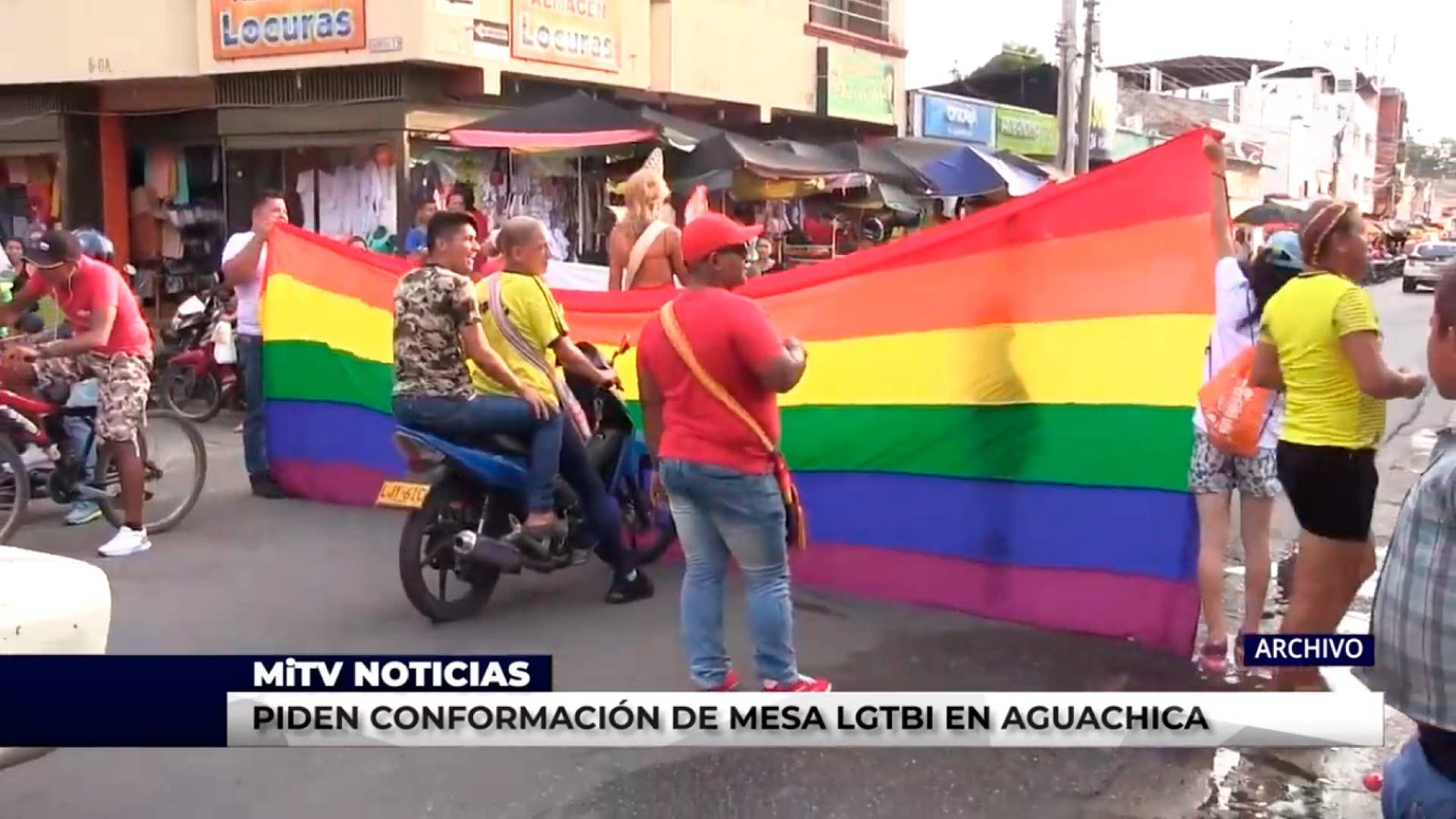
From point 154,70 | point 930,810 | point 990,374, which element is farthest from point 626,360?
point 154,70

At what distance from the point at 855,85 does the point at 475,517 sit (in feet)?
52.4

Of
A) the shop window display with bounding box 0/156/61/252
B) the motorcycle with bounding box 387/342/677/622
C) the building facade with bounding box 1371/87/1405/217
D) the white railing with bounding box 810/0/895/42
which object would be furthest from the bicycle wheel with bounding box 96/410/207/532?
the building facade with bounding box 1371/87/1405/217

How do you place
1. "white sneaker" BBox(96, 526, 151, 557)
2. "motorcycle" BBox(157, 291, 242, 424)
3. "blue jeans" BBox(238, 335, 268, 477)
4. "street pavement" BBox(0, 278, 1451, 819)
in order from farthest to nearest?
"motorcycle" BBox(157, 291, 242, 424), "blue jeans" BBox(238, 335, 268, 477), "white sneaker" BBox(96, 526, 151, 557), "street pavement" BBox(0, 278, 1451, 819)

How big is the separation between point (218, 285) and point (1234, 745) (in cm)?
1162

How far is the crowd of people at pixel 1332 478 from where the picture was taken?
235cm

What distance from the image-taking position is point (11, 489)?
6.95 m

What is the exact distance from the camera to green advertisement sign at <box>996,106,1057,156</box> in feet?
84.7

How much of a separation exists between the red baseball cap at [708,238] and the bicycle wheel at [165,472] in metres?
4.06

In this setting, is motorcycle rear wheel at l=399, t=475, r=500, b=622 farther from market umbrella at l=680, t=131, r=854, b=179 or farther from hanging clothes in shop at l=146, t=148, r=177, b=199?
hanging clothes in shop at l=146, t=148, r=177, b=199

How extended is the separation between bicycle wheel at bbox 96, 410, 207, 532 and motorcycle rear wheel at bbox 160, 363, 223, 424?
3.95 meters

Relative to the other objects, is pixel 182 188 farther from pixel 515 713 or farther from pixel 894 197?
pixel 515 713

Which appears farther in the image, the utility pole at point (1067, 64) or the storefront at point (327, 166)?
the utility pole at point (1067, 64)

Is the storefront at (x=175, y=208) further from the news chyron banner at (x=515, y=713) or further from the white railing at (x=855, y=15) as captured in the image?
the news chyron banner at (x=515, y=713)

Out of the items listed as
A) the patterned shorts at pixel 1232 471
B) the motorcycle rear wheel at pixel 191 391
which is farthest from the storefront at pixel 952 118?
the patterned shorts at pixel 1232 471
